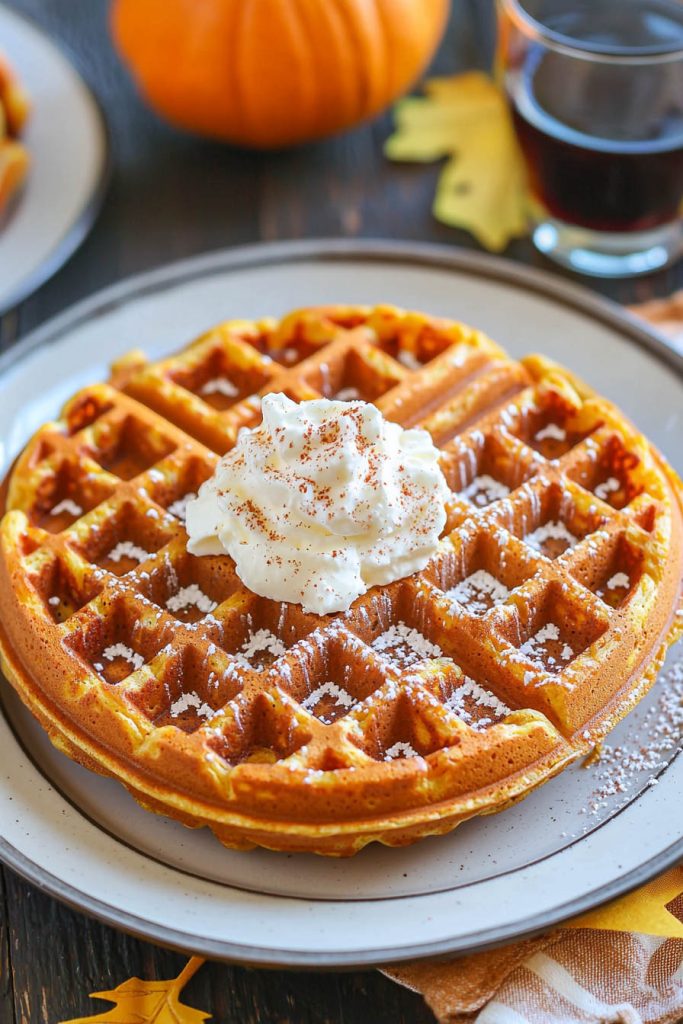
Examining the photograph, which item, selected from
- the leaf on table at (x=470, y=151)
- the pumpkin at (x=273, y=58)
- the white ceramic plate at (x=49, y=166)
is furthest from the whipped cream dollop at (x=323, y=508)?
the pumpkin at (x=273, y=58)

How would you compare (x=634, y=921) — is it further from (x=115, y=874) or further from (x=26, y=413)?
(x=26, y=413)

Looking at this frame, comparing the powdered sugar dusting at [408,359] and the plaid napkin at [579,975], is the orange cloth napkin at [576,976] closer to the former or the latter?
the plaid napkin at [579,975]

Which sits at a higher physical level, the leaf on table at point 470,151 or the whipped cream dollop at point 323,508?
the whipped cream dollop at point 323,508

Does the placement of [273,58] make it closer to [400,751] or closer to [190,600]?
[190,600]

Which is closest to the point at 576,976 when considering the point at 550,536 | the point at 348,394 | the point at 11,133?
the point at 550,536

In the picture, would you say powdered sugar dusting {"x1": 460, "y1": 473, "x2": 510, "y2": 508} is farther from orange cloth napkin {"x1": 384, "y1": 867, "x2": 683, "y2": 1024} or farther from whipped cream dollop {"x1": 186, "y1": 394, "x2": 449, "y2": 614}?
orange cloth napkin {"x1": 384, "y1": 867, "x2": 683, "y2": 1024}

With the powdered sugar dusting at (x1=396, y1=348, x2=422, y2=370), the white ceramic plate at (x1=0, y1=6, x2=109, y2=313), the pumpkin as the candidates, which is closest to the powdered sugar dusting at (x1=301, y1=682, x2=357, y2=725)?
the powdered sugar dusting at (x1=396, y1=348, x2=422, y2=370)

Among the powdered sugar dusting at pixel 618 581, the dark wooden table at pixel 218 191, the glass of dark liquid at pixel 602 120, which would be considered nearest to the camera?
the powdered sugar dusting at pixel 618 581
